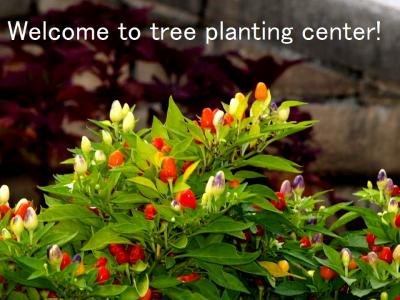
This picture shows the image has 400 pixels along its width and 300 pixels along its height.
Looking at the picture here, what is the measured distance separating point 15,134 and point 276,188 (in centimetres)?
105

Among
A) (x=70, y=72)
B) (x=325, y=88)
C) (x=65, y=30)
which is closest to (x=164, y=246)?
(x=70, y=72)

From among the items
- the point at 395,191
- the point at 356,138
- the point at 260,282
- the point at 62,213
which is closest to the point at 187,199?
the point at 62,213

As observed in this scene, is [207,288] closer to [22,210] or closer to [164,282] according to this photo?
[164,282]

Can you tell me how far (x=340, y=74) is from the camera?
5.11 metres

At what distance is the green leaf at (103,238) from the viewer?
190 centimetres

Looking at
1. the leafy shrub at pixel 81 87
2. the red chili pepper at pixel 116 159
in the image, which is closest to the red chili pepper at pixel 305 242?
the red chili pepper at pixel 116 159

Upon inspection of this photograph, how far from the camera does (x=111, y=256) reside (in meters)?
1.99

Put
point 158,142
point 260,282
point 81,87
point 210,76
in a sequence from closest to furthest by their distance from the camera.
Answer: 1. point 158,142
2. point 260,282
3. point 81,87
4. point 210,76

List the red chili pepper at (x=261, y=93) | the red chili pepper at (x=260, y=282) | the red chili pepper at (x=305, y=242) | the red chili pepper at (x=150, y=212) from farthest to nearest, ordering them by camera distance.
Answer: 1. the red chili pepper at (x=305, y=242)
2. the red chili pepper at (x=260, y=282)
3. the red chili pepper at (x=261, y=93)
4. the red chili pepper at (x=150, y=212)

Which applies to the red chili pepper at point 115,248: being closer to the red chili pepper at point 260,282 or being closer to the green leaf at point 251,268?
the green leaf at point 251,268

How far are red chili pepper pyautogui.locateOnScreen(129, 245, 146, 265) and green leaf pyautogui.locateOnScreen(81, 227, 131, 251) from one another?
42 millimetres

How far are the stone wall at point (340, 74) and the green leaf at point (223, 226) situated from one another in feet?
10.1

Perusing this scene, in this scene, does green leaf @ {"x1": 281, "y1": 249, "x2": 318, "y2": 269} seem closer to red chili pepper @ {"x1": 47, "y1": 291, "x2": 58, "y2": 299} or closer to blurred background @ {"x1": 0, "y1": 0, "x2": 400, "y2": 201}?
red chili pepper @ {"x1": 47, "y1": 291, "x2": 58, "y2": 299}

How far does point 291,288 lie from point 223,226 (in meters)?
0.33
